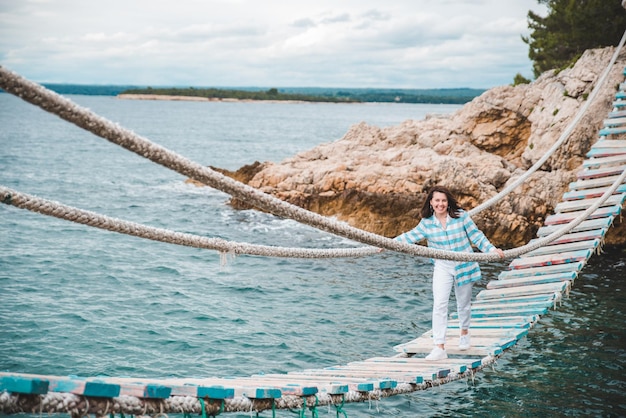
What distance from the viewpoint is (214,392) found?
4188 mm

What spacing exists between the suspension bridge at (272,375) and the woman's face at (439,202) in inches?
25.4

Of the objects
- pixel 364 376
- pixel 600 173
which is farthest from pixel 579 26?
pixel 364 376

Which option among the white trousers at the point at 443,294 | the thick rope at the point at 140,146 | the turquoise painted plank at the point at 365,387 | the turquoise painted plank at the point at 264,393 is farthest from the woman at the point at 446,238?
the turquoise painted plank at the point at 264,393

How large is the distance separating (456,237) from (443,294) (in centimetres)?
63

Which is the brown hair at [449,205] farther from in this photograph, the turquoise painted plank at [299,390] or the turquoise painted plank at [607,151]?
the turquoise painted plank at [607,151]

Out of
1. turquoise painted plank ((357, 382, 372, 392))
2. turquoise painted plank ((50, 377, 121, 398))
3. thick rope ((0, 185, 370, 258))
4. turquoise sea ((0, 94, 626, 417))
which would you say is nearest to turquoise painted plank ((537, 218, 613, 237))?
turquoise sea ((0, 94, 626, 417))

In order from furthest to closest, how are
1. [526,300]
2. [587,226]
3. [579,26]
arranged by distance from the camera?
[579,26] → [587,226] → [526,300]

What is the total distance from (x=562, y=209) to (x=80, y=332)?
8625 millimetres

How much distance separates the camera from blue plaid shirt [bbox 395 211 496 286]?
6551mm

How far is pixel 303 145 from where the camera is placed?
66062 mm

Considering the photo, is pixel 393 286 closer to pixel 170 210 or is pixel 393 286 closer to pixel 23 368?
pixel 23 368

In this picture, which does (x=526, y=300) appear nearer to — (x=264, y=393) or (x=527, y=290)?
(x=527, y=290)

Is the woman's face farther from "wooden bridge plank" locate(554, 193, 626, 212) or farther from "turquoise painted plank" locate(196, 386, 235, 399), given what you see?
"wooden bridge plank" locate(554, 193, 626, 212)

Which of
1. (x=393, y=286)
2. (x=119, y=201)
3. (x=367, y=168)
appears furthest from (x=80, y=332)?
(x=119, y=201)
